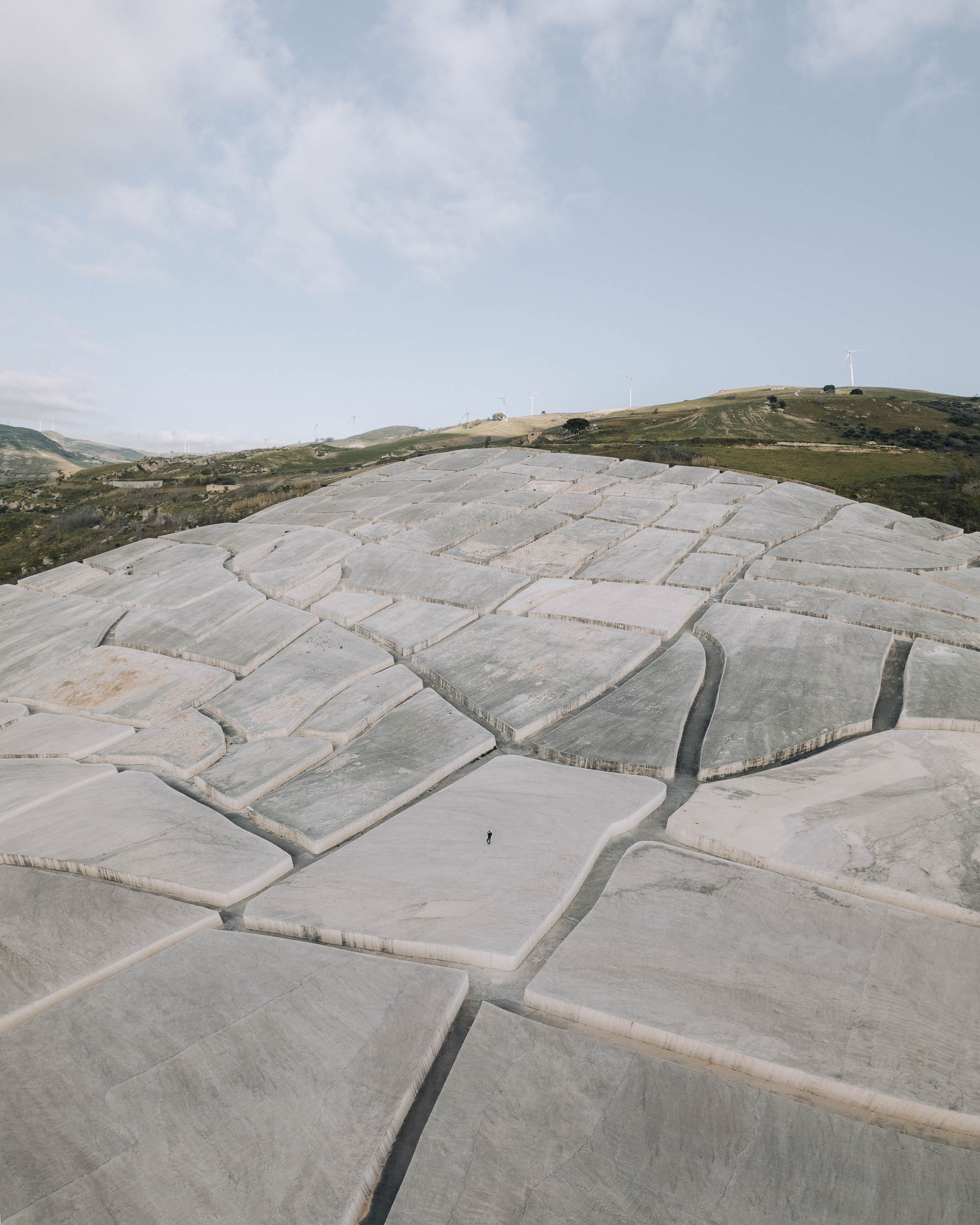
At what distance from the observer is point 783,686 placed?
405 cm

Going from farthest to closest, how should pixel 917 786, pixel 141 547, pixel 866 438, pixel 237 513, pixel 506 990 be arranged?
pixel 866 438 → pixel 237 513 → pixel 141 547 → pixel 917 786 → pixel 506 990

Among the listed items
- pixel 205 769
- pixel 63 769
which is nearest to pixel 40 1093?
pixel 205 769

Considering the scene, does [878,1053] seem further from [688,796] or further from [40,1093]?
[40,1093]

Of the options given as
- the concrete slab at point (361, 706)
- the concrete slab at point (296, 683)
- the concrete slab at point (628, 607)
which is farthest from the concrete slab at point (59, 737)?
the concrete slab at point (628, 607)

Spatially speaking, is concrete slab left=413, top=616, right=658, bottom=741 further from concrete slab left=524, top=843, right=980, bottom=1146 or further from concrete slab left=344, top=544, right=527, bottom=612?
concrete slab left=524, top=843, right=980, bottom=1146

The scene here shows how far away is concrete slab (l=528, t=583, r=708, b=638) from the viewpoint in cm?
516

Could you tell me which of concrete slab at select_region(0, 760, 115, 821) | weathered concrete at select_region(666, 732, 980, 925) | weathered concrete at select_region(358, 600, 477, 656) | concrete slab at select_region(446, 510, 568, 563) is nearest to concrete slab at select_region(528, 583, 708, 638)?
weathered concrete at select_region(358, 600, 477, 656)

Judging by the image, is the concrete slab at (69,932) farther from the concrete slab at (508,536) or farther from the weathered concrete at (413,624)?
the concrete slab at (508,536)

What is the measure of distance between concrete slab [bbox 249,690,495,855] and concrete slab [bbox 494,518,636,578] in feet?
9.23

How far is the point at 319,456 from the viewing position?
33.8 metres

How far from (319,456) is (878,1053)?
114 feet

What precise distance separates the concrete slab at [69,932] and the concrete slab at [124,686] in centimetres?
201

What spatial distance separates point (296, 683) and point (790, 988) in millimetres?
Answer: 3616

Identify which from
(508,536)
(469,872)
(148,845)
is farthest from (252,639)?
(469,872)
